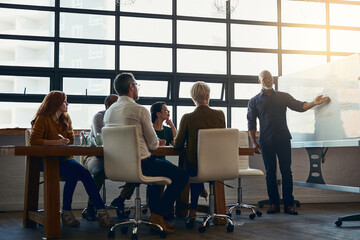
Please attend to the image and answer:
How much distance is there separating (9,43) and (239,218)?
349 centimetres

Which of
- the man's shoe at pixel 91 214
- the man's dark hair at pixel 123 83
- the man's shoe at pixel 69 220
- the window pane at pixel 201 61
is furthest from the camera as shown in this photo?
the window pane at pixel 201 61

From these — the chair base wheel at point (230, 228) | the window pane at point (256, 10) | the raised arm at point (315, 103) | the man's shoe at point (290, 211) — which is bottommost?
the man's shoe at point (290, 211)

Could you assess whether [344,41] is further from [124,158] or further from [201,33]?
[124,158]

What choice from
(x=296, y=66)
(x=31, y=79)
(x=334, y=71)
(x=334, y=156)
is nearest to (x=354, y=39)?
(x=296, y=66)

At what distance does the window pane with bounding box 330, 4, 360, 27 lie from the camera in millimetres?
7086

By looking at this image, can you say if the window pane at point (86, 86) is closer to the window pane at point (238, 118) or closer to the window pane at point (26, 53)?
the window pane at point (26, 53)

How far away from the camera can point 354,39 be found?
7.12 metres

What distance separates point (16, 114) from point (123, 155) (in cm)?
287

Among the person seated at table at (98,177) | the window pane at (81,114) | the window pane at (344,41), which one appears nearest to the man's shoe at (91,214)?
the person seated at table at (98,177)

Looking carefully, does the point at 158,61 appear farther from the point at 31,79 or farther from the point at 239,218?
the point at 239,218

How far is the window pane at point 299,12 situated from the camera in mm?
6906

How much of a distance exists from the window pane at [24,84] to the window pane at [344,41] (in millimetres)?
4114

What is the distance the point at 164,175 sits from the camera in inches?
145

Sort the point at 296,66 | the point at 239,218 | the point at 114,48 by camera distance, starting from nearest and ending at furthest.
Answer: the point at 239,218 < the point at 114,48 < the point at 296,66
